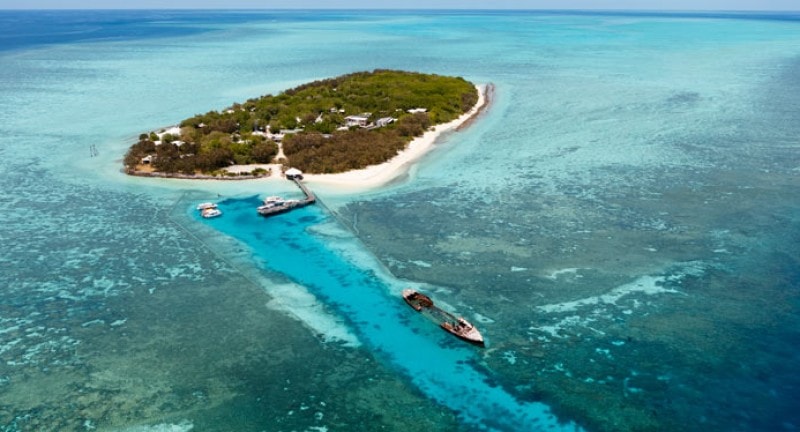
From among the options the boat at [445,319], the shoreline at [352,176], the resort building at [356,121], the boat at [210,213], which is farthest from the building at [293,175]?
the boat at [445,319]

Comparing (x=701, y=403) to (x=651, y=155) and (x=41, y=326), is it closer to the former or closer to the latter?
(x=41, y=326)

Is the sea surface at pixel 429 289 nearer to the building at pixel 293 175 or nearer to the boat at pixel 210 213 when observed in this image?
the boat at pixel 210 213

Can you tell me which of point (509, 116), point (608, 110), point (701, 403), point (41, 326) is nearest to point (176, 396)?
point (41, 326)

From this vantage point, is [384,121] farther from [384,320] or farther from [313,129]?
[384,320]

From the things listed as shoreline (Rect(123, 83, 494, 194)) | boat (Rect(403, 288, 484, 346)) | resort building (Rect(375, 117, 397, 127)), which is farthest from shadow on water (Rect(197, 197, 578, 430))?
resort building (Rect(375, 117, 397, 127))

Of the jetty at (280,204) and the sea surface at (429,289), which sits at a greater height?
the jetty at (280,204)

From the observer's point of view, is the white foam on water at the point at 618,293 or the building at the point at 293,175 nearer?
the white foam on water at the point at 618,293
